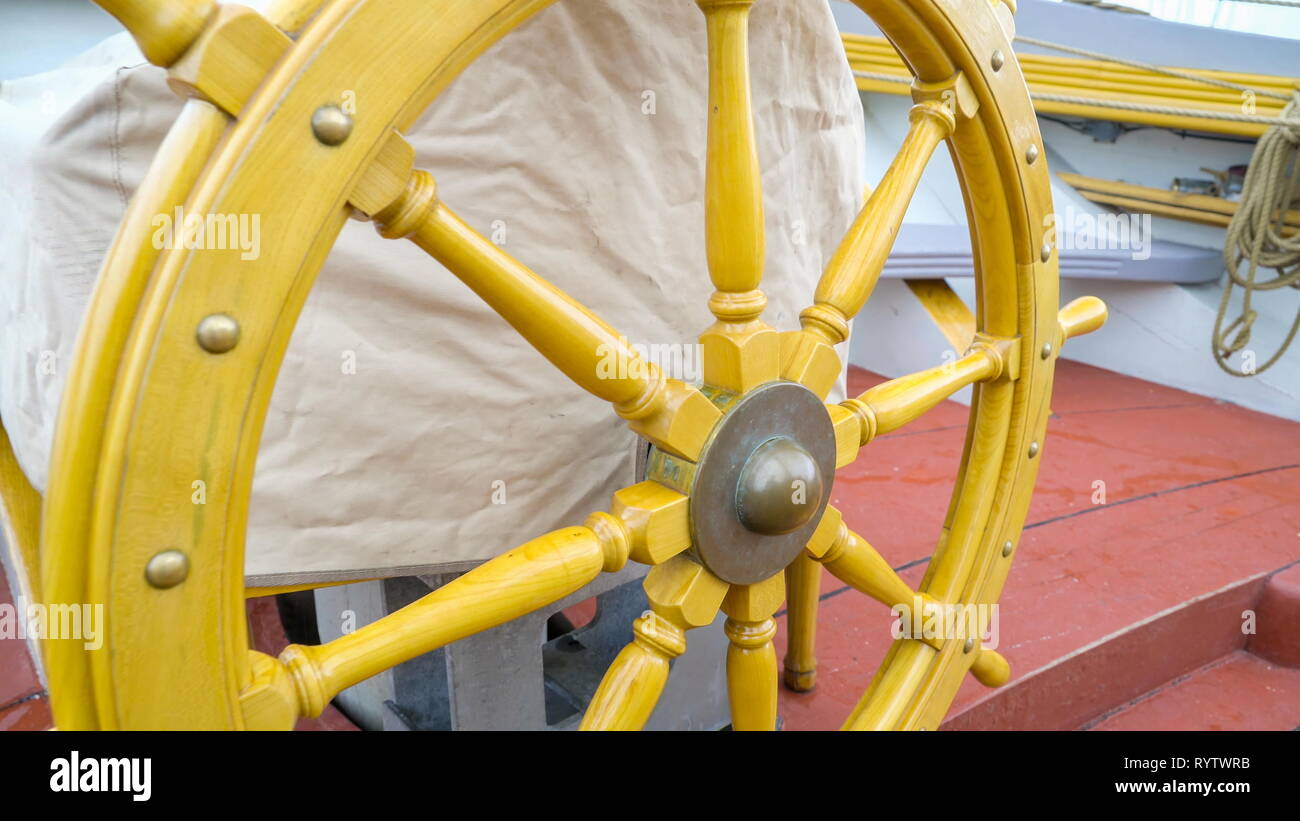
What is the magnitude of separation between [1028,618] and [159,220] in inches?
54.6

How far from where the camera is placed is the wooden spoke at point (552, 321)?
521 mm

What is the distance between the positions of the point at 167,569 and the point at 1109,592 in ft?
4.88

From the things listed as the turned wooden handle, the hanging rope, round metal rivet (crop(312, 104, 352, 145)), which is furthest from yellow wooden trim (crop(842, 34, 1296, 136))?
round metal rivet (crop(312, 104, 352, 145))

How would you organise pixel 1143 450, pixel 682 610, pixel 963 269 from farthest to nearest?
pixel 963 269 < pixel 1143 450 < pixel 682 610

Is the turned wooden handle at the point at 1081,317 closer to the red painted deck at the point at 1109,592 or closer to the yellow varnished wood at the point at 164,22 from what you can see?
the red painted deck at the point at 1109,592

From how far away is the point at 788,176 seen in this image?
0.90m

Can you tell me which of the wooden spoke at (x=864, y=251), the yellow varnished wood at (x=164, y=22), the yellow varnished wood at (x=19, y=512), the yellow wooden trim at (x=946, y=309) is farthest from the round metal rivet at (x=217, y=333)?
the yellow wooden trim at (x=946, y=309)

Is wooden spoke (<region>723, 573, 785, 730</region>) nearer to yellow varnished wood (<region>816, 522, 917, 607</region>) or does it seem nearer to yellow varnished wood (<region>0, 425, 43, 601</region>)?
yellow varnished wood (<region>816, 522, 917, 607</region>)

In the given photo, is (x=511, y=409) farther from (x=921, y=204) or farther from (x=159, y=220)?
(x=921, y=204)

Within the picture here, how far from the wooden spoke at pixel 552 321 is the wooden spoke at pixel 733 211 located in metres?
0.05

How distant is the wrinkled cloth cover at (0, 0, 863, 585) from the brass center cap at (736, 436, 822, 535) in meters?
0.16

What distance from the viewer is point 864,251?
795mm
